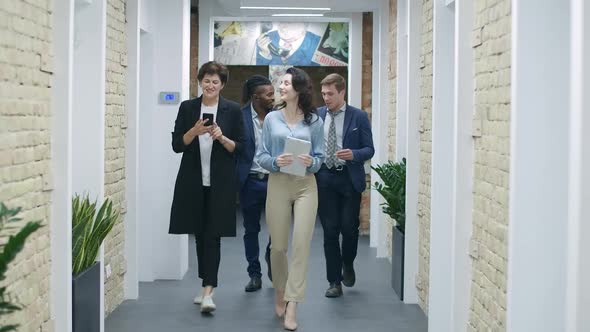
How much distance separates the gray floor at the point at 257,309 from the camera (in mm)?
6996

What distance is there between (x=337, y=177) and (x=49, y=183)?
3265 millimetres

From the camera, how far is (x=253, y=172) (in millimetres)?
8172

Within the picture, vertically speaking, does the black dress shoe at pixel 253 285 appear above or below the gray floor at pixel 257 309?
above

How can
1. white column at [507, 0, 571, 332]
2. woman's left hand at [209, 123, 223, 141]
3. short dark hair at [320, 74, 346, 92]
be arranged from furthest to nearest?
short dark hair at [320, 74, 346, 92]
woman's left hand at [209, 123, 223, 141]
white column at [507, 0, 571, 332]

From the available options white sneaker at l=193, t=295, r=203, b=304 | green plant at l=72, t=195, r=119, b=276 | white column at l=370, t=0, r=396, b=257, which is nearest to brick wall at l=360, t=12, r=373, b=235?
white column at l=370, t=0, r=396, b=257

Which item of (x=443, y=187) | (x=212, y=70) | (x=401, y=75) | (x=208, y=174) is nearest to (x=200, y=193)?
(x=208, y=174)

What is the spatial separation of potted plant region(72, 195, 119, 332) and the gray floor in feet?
2.98

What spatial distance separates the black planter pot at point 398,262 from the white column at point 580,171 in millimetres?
4591

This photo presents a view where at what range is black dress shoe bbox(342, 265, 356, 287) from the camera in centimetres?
844

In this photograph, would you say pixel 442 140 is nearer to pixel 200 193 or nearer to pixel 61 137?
pixel 200 193

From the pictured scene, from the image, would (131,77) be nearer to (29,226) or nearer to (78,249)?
(78,249)

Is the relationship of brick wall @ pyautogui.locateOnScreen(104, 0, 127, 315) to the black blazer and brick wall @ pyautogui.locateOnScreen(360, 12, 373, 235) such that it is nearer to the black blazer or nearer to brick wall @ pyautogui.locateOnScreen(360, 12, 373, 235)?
the black blazer

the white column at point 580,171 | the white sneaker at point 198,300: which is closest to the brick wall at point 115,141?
the white sneaker at point 198,300

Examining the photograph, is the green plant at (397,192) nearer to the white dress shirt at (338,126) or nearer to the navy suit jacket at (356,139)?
the navy suit jacket at (356,139)
